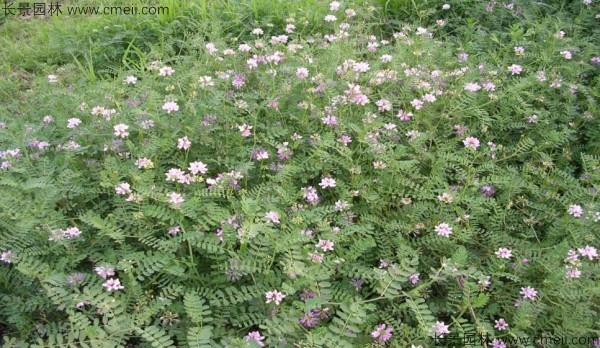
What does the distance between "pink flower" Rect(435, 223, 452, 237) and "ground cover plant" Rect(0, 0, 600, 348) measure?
0.02 metres

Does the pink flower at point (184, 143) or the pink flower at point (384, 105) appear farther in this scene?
the pink flower at point (384, 105)

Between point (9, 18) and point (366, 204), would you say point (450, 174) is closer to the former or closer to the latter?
point (366, 204)

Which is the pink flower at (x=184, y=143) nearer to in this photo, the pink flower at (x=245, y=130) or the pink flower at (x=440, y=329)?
the pink flower at (x=245, y=130)

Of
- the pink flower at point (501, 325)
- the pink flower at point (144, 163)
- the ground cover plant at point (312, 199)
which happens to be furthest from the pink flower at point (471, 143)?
the pink flower at point (144, 163)

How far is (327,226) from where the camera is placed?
7.53 ft

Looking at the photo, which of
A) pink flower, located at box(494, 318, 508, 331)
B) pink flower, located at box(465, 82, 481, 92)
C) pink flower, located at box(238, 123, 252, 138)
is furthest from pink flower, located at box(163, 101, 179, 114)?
pink flower, located at box(494, 318, 508, 331)

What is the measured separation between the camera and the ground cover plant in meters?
2.11

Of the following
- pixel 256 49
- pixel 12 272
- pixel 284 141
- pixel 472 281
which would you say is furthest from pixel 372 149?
pixel 12 272

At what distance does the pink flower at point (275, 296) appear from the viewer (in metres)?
2.05

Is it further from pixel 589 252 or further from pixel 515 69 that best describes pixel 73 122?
pixel 515 69

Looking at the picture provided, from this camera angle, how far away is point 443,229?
244cm

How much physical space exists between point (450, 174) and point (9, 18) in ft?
14.0

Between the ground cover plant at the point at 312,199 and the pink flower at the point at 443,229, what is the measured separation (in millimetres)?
15

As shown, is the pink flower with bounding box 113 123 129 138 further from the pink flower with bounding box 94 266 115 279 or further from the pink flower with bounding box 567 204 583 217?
the pink flower with bounding box 567 204 583 217
